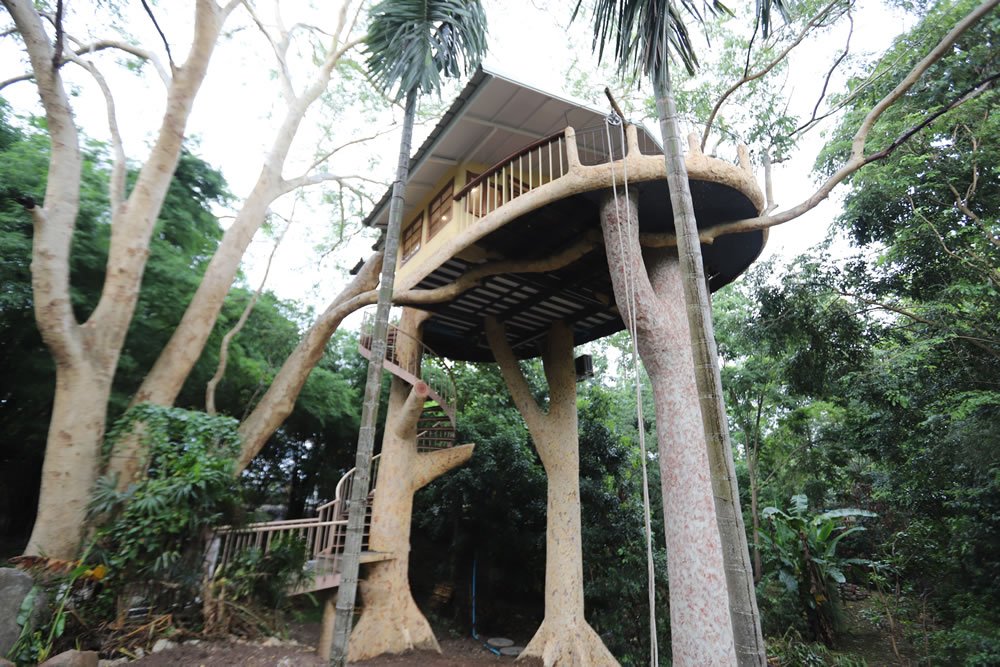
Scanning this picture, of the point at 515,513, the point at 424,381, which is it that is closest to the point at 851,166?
the point at 424,381

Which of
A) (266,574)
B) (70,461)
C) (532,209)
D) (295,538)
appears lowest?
(266,574)

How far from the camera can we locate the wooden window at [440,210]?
8727mm

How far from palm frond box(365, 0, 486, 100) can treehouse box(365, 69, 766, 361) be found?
1430 millimetres

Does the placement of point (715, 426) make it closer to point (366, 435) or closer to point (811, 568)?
point (366, 435)

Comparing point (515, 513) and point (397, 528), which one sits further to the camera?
point (515, 513)

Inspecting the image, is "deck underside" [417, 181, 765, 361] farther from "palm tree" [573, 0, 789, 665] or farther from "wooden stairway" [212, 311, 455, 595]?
"palm tree" [573, 0, 789, 665]

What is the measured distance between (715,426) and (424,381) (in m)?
7.49

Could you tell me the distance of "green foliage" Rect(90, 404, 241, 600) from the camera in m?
5.30

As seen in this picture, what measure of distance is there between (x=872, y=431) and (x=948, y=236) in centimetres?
397

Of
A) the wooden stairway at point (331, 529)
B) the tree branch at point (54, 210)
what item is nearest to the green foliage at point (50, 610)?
the wooden stairway at point (331, 529)

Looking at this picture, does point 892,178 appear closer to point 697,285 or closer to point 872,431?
point 872,431

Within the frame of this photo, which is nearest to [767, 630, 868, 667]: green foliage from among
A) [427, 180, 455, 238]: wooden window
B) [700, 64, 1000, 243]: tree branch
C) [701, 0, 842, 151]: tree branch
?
[700, 64, 1000, 243]: tree branch

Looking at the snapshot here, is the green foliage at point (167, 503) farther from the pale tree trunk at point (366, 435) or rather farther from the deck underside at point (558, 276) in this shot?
the deck underside at point (558, 276)

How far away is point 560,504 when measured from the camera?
8.20 meters
